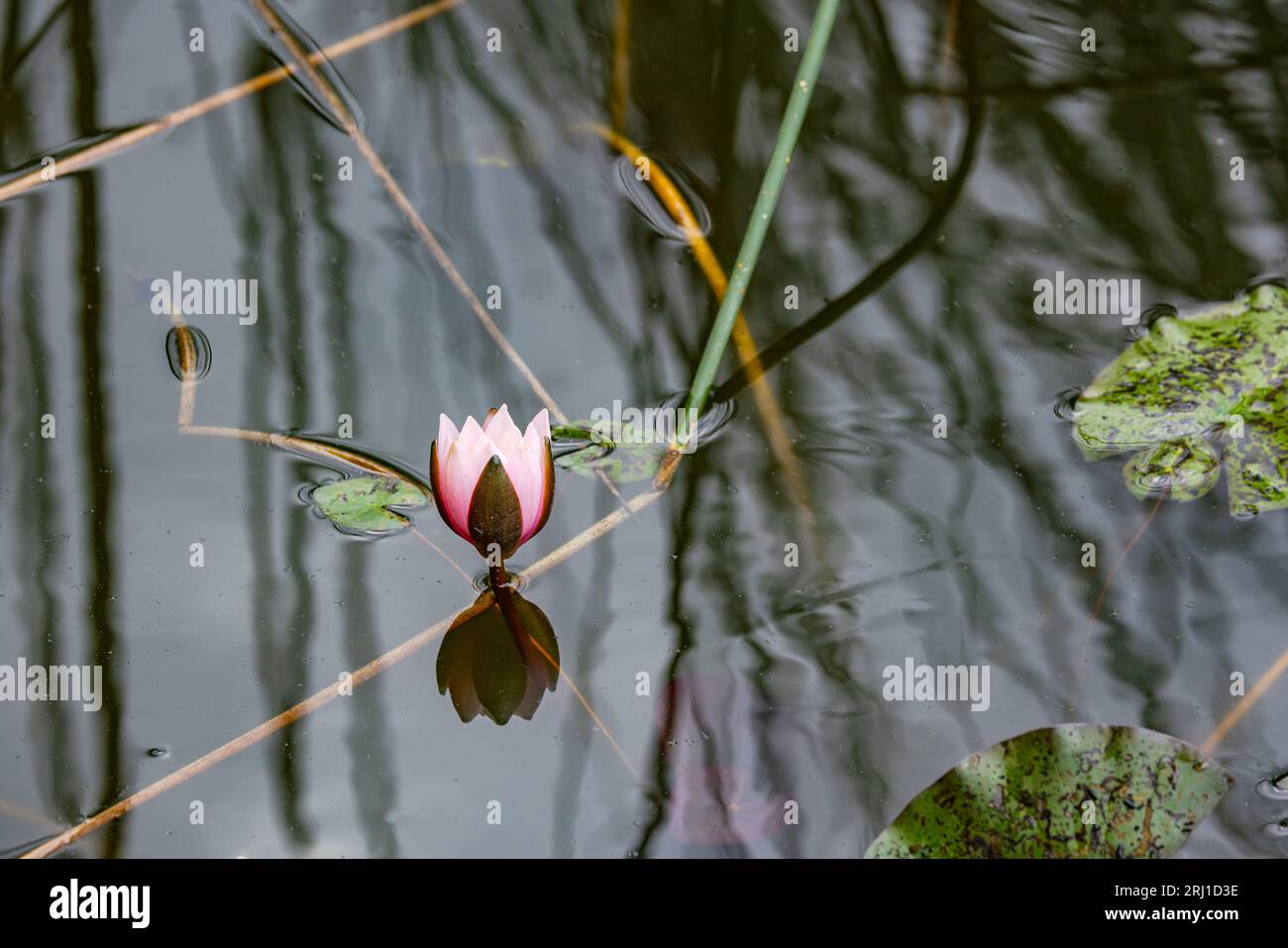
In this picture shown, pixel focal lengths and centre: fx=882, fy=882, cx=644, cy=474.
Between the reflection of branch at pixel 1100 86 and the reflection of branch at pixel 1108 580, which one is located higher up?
the reflection of branch at pixel 1100 86

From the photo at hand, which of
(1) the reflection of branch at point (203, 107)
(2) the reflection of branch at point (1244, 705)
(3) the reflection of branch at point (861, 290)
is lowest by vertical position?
(2) the reflection of branch at point (1244, 705)

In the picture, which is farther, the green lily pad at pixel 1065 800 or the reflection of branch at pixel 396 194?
the reflection of branch at pixel 396 194

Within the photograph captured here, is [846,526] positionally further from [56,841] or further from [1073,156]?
[56,841]

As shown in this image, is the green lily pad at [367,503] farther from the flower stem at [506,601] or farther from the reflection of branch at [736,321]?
the reflection of branch at [736,321]

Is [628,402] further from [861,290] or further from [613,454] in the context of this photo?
[861,290]

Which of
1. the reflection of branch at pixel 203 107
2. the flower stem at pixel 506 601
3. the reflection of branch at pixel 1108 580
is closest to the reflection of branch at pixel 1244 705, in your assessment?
the reflection of branch at pixel 1108 580

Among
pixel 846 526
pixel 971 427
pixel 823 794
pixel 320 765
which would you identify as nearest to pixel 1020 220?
pixel 971 427

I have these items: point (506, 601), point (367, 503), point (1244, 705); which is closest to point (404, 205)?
point (367, 503)
